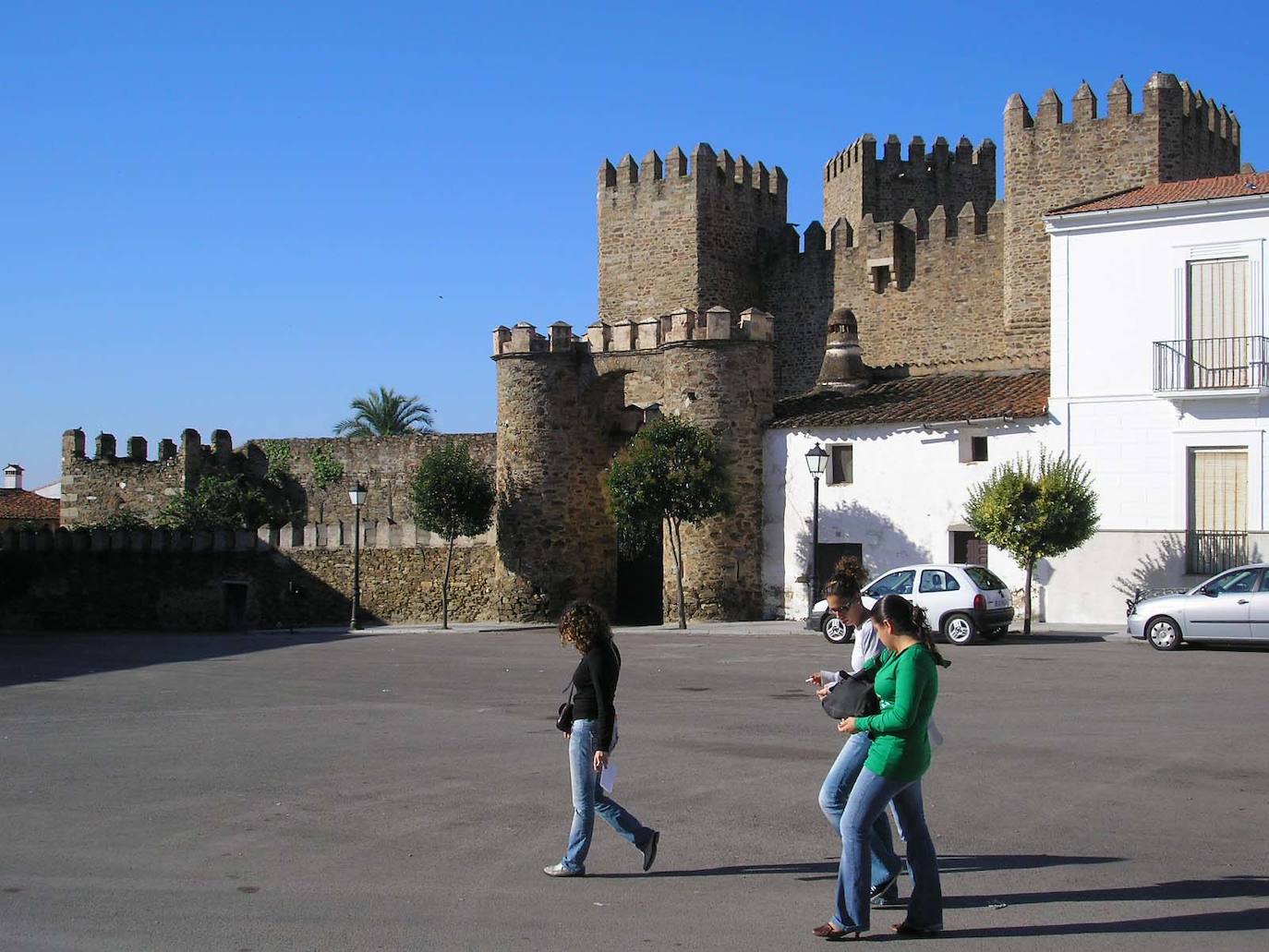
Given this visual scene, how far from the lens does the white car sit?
21.4 metres

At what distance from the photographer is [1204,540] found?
23781 mm

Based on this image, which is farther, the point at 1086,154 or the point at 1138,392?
the point at 1086,154

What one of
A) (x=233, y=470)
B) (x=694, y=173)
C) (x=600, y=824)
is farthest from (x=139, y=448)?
(x=600, y=824)

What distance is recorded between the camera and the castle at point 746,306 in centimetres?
2872

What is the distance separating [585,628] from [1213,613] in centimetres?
1405

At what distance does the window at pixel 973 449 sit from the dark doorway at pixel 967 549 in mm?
1349

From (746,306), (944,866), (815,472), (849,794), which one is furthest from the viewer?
(746,306)

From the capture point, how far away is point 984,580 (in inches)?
859

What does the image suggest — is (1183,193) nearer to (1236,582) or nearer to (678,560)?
(1236,582)

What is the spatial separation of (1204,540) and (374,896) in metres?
19.7

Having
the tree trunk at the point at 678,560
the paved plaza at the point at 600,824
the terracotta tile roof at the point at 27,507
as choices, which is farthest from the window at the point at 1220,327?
the terracotta tile roof at the point at 27,507

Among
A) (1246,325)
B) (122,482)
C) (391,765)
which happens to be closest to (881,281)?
(1246,325)

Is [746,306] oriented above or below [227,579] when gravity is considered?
above

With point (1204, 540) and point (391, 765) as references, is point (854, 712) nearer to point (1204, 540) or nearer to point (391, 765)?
point (391, 765)
